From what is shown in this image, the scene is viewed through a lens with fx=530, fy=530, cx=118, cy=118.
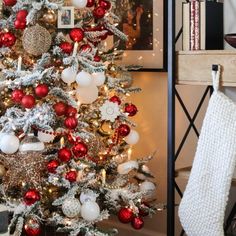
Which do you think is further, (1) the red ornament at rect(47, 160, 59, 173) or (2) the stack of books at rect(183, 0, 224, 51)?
(1) the red ornament at rect(47, 160, 59, 173)

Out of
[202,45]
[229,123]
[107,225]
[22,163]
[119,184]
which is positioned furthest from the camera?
[107,225]

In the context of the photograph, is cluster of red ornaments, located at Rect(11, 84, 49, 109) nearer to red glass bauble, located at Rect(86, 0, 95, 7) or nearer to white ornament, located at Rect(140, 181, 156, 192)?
red glass bauble, located at Rect(86, 0, 95, 7)

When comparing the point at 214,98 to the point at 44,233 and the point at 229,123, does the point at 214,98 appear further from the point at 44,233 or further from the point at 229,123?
the point at 44,233

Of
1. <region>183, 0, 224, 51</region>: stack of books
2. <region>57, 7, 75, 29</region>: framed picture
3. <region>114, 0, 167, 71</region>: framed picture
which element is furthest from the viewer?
<region>114, 0, 167, 71</region>: framed picture

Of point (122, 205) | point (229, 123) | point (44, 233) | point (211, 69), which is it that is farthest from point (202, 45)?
point (44, 233)

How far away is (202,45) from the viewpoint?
2.37m

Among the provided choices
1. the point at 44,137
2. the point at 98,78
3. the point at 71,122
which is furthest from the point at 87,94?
the point at 44,137

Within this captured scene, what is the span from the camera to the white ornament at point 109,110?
8.91ft

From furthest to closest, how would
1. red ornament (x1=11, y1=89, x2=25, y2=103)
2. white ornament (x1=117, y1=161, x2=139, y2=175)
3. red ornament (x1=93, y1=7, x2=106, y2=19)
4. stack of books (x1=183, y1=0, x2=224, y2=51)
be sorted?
white ornament (x1=117, y1=161, x2=139, y2=175)
red ornament (x1=93, y1=7, x2=106, y2=19)
red ornament (x1=11, y1=89, x2=25, y2=103)
stack of books (x1=183, y1=0, x2=224, y2=51)

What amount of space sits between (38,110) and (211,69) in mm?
820

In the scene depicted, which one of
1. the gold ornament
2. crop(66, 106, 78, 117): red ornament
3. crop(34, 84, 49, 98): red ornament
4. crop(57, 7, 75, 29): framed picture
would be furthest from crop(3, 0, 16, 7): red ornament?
the gold ornament

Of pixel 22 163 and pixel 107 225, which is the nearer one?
pixel 22 163

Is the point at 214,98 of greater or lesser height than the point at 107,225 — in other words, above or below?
above

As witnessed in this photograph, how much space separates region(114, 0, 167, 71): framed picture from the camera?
304 cm
